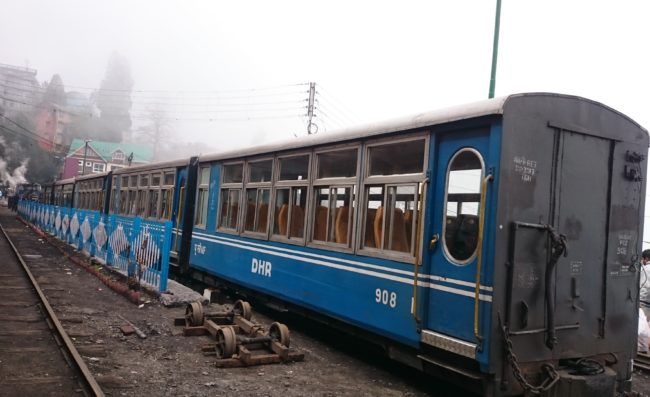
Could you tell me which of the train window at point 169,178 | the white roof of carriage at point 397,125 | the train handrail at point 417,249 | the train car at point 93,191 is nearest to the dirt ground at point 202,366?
the train handrail at point 417,249

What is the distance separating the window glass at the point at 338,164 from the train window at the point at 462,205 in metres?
1.56

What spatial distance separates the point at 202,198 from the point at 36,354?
497cm

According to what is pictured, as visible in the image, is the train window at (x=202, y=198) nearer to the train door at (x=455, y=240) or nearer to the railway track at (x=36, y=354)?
the railway track at (x=36, y=354)

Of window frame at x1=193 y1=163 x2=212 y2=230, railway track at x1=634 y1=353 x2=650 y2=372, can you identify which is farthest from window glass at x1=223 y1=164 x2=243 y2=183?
railway track at x1=634 y1=353 x2=650 y2=372

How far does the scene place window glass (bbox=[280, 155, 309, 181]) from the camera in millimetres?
7191

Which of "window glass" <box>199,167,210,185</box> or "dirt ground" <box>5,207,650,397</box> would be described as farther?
"window glass" <box>199,167,210,185</box>

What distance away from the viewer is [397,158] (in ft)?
18.6

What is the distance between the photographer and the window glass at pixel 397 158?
5287 millimetres

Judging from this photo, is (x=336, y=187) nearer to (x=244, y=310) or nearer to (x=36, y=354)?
(x=244, y=310)

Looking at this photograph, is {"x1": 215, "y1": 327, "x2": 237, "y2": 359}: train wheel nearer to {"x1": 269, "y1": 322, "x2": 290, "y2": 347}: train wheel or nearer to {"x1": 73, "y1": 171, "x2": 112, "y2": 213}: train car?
{"x1": 269, "y1": 322, "x2": 290, "y2": 347}: train wheel

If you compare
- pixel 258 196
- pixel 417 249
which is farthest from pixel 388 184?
pixel 258 196

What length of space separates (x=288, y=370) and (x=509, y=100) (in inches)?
142

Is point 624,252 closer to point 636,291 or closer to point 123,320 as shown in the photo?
point 636,291

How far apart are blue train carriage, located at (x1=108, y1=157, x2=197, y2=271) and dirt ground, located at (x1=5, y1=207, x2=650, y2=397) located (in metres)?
2.83
